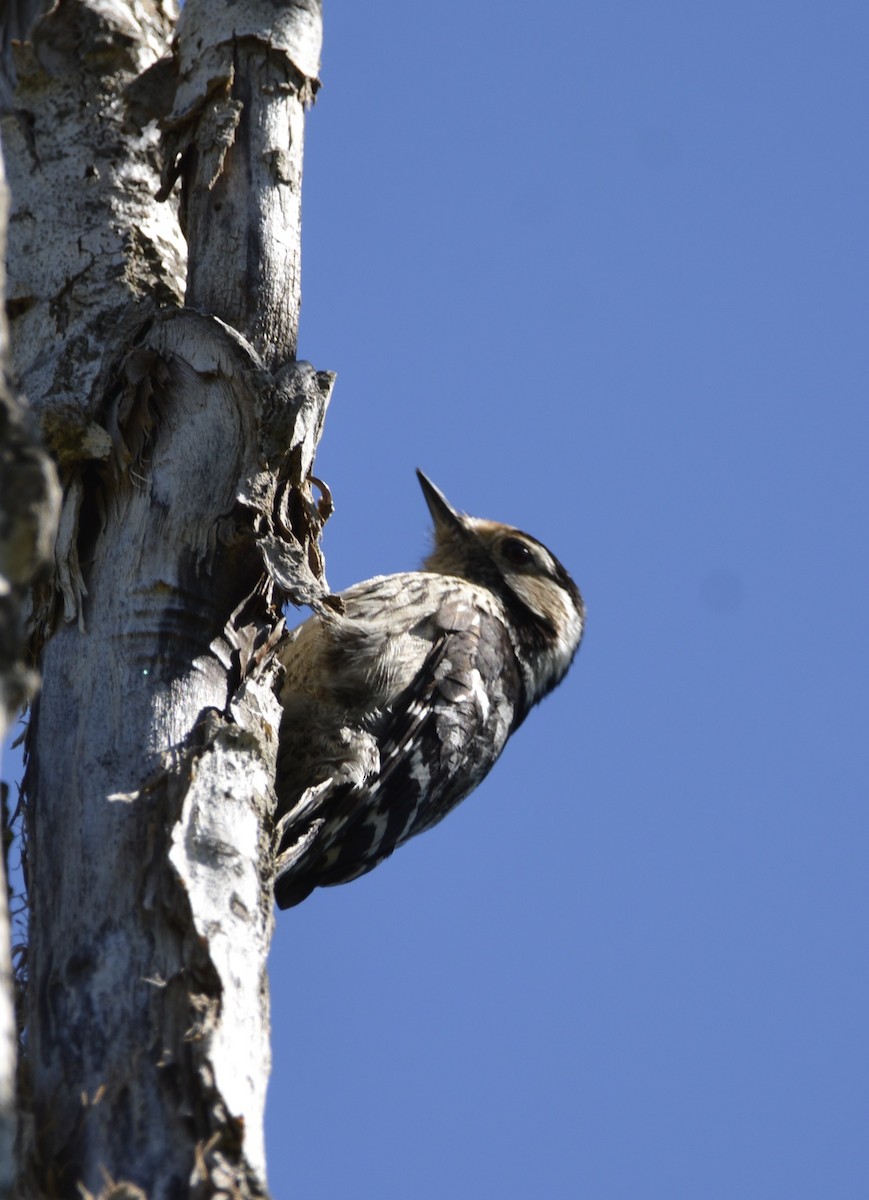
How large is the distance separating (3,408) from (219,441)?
70.9 inches


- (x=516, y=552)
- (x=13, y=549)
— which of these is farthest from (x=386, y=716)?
(x=13, y=549)

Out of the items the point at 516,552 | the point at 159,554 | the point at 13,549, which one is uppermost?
the point at 516,552

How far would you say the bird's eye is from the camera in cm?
609

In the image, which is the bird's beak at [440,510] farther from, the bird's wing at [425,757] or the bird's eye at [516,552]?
the bird's wing at [425,757]

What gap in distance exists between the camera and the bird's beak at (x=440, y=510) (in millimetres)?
6258

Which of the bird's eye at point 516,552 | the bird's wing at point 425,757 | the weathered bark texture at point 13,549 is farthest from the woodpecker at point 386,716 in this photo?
the weathered bark texture at point 13,549

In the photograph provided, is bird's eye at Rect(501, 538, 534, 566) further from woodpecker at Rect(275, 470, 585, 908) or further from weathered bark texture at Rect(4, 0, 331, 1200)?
weathered bark texture at Rect(4, 0, 331, 1200)

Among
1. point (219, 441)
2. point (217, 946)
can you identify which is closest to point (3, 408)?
point (217, 946)

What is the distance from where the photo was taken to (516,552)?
6.11 metres

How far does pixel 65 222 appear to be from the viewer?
4.30 meters

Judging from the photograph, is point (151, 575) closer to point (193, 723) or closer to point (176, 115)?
point (193, 723)

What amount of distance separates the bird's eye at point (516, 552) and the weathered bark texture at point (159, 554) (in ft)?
7.19

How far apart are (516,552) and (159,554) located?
288cm

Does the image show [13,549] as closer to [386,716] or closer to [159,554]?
[159,554]
